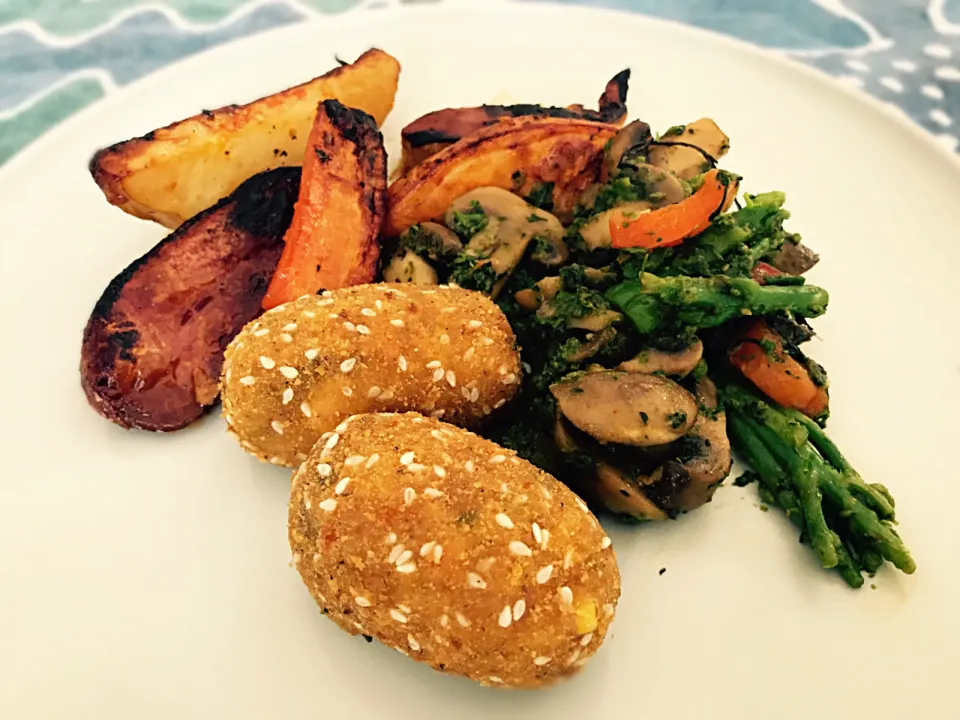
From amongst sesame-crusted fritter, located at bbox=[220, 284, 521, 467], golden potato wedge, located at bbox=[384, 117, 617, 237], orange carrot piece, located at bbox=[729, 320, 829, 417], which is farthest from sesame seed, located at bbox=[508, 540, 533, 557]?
golden potato wedge, located at bbox=[384, 117, 617, 237]

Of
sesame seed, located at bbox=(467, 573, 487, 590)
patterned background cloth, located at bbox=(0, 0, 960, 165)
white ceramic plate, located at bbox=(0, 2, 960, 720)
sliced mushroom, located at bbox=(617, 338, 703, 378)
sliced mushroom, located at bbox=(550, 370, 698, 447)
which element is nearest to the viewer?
sesame seed, located at bbox=(467, 573, 487, 590)

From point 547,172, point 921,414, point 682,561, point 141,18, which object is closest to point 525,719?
point 682,561

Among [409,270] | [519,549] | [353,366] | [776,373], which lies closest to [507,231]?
[409,270]

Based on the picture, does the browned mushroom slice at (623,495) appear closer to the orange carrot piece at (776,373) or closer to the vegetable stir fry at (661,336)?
the vegetable stir fry at (661,336)

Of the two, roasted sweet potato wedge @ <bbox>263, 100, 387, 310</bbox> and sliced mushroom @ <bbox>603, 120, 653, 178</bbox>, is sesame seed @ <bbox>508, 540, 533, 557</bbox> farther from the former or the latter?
sliced mushroom @ <bbox>603, 120, 653, 178</bbox>

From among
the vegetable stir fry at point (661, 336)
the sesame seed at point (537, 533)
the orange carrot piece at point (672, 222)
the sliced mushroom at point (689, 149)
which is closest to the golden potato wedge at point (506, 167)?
the vegetable stir fry at point (661, 336)

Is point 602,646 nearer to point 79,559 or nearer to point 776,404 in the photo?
point 776,404

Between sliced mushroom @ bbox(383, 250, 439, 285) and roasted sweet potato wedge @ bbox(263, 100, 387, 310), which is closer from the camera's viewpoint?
roasted sweet potato wedge @ bbox(263, 100, 387, 310)
